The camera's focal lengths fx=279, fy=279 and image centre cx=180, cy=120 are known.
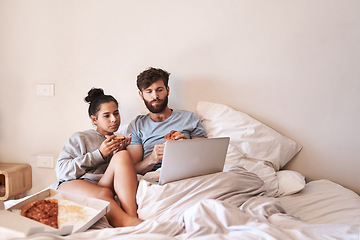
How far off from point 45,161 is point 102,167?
82 centimetres

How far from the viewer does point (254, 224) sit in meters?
0.89

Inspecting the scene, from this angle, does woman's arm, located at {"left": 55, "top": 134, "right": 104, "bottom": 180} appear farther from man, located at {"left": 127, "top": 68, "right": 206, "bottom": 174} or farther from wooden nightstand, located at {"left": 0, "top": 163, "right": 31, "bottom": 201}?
wooden nightstand, located at {"left": 0, "top": 163, "right": 31, "bottom": 201}

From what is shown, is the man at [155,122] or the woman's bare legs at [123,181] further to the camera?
the man at [155,122]

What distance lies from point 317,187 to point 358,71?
785mm

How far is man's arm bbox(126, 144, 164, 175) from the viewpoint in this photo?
1487mm

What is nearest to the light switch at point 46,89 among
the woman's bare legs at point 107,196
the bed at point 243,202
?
the woman's bare legs at point 107,196

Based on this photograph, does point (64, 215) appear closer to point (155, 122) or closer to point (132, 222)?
point (132, 222)

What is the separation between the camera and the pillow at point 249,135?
1726 millimetres

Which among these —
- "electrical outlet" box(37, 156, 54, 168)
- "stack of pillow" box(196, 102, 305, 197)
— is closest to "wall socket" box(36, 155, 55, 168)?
"electrical outlet" box(37, 156, 54, 168)

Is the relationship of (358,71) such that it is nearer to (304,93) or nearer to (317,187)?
(304,93)

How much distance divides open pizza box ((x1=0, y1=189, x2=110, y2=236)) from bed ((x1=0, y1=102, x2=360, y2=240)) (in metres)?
0.03

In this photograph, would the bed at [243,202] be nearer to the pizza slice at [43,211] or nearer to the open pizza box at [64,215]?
the open pizza box at [64,215]

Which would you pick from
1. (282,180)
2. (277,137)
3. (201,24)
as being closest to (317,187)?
(282,180)

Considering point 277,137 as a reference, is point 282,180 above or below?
below
